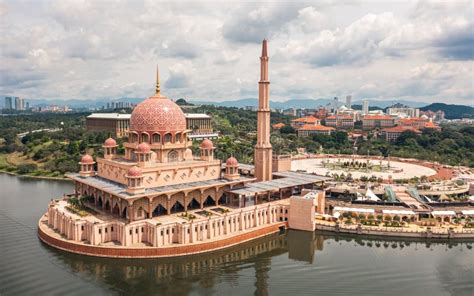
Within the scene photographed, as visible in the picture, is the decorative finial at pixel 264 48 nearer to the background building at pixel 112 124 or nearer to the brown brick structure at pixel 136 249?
the brown brick structure at pixel 136 249

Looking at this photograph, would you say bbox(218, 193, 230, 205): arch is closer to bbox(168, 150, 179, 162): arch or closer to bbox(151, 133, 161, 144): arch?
bbox(168, 150, 179, 162): arch

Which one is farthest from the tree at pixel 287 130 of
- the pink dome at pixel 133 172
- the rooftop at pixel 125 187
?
the pink dome at pixel 133 172

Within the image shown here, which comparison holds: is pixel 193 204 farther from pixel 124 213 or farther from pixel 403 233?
pixel 403 233

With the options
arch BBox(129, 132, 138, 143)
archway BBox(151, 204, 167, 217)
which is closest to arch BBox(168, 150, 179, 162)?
arch BBox(129, 132, 138, 143)

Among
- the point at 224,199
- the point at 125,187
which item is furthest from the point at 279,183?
the point at 125,187

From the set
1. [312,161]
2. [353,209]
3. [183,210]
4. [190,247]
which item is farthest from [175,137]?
[312,161]

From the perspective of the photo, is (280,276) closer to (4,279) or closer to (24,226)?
(4,279)

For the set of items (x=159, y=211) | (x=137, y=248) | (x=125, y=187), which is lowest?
(x=137, y=248)
